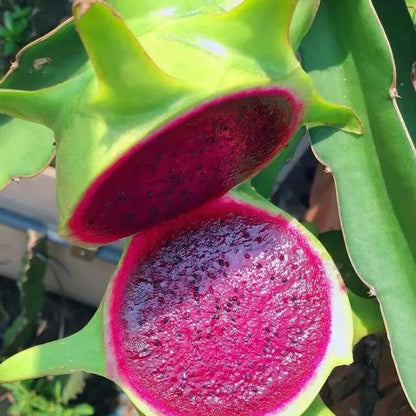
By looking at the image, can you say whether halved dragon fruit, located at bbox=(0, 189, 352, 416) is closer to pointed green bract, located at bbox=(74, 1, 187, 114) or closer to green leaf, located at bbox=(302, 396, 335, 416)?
green leaf, located at bbox=(302, 396, 335, 416)

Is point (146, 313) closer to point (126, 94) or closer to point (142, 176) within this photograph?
point (142, 176)

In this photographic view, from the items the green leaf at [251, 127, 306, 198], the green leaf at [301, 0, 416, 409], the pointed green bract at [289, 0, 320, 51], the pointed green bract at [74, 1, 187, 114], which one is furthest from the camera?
the green leaf at [251, 127, 306, 198]

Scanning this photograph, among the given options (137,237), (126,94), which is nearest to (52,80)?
(137,237)

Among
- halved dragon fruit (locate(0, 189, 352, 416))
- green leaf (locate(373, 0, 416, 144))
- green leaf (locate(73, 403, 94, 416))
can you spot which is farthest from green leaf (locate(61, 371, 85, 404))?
green leaf (locate(373, 0, 416, 144))

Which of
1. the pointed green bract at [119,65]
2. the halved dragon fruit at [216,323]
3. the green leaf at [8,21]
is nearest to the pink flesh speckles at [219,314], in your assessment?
the halved dragon fruit at [216,323]

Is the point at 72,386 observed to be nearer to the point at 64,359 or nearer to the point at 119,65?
the point at 64,359

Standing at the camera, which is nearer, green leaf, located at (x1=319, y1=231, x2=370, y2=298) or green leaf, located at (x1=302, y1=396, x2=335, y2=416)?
green leaf, located at (x1=302, y1=396, x2=335, y2=416)

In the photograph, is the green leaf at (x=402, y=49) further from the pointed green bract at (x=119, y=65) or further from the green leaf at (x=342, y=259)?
the pointed green bract at (x=119, y=65)
